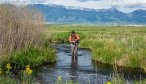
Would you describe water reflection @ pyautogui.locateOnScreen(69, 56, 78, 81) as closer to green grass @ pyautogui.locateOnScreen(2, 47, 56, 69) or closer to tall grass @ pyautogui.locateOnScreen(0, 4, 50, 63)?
green grass @ pyautogui.locateOnScreen(2, 47, 56, 69)

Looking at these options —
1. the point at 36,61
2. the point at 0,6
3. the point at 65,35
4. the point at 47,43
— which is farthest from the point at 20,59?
the point at 65,35

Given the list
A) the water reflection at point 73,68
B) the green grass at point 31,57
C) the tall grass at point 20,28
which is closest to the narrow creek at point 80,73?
the water reflection at point 73,68

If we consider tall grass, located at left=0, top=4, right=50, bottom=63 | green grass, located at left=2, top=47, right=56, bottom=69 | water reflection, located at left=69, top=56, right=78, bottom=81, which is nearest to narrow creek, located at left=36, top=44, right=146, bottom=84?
water reflection, located at left=69, top=56, right=78, bottom=81

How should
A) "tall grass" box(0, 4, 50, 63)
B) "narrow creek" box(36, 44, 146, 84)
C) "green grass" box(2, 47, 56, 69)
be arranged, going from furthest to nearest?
"green grass" box(2, 47, 56, 69) → "tall grass" box(0, 4, 50, 63) → "narrow creek" box(36, 44, 146, 84)

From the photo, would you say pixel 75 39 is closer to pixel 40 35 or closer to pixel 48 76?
pixel 40 35

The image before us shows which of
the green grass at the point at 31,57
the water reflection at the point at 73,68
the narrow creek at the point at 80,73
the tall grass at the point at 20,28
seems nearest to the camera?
the narrow creek at the point at 80,73

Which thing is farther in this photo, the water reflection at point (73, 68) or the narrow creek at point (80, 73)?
the water reflection at point (73, 68)

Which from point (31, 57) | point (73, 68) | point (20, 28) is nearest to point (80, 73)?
point (73, 68)

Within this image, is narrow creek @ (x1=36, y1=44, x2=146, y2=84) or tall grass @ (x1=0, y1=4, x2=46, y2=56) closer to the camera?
narrow creek @ (x1=36, y1=44, x2=146, y2=84)

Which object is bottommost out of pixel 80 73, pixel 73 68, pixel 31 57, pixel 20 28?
pixel 73 68

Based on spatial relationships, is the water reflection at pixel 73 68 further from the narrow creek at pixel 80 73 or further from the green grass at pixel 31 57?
the green grass at pixel 31 57

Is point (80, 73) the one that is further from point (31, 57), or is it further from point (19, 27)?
point (19, 27)

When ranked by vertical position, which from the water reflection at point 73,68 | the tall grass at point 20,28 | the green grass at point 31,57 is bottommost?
the water reflection at point 73,68

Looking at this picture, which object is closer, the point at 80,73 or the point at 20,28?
the point at 80,73
